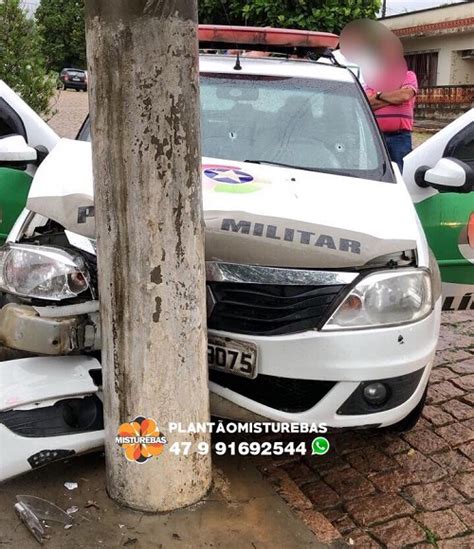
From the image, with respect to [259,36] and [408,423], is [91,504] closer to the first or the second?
[408,423]

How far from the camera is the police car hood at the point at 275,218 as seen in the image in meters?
2.63

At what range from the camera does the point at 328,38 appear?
4.65 metres

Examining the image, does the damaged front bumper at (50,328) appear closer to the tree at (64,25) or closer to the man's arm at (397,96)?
the man's arm at (397,96)

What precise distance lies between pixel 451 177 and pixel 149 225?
6.27ft

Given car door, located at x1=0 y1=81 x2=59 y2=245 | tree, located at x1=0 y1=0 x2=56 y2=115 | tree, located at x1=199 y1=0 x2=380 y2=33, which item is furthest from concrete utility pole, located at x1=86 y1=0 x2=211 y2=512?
tree, located at x1=199 y1=0 x2=380 y2=33

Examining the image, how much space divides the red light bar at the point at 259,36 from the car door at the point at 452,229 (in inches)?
48.6

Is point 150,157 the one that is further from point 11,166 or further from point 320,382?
point 11,166

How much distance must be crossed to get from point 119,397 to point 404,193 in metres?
1.74

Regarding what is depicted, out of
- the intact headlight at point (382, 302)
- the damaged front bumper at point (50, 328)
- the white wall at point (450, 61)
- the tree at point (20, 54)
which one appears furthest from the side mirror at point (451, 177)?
the white wall at point (450, 61)

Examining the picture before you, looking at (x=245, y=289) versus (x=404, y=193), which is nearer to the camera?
(x=245, y=289)

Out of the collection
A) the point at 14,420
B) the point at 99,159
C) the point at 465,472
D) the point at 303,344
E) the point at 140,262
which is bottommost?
the point at 465,472

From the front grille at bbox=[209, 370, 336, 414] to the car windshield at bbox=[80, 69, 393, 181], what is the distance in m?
1.31

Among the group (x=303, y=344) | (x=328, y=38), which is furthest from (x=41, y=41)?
(x=303, y=344)

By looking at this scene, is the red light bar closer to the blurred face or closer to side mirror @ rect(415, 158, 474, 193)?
the blurred face
